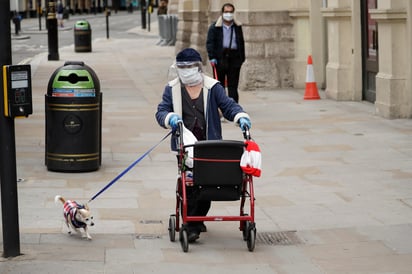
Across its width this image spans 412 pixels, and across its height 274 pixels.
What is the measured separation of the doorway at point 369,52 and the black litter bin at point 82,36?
1931cm

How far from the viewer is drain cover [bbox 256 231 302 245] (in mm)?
8484

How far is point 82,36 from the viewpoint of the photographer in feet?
120

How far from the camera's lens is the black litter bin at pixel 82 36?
36.4 m

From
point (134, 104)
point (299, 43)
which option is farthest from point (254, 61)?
point (134, 104)

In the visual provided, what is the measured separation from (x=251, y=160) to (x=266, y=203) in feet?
7.73

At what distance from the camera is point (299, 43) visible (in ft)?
70.2

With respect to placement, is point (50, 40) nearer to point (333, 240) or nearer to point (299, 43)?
point (299, 43)

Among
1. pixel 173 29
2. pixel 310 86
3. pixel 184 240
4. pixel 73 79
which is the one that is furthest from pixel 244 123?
pixel 173 29

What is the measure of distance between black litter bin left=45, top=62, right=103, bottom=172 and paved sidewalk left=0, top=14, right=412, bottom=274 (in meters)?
0.19

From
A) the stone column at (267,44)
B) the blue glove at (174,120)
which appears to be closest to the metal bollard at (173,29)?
the stone column at (267,44)

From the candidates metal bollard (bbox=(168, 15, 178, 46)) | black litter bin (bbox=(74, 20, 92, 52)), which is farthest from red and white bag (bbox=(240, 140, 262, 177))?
metal bollard (bbox=(168, 15, 178, 46))

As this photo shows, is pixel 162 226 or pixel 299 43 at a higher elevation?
pixel 299 43

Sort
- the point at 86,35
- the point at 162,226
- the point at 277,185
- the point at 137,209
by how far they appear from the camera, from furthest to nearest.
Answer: the point at 86,35 → the point at 277,185 → the point at 137,209 → the point at 162,226

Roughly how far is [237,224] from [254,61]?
1219 cm
